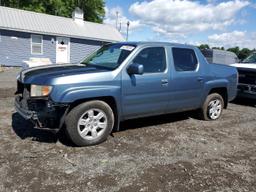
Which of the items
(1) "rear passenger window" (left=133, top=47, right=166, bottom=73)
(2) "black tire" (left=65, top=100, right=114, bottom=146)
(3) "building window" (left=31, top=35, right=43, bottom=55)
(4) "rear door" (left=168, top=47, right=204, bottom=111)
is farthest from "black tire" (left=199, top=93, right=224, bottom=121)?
(3) "building window" (left=31, top=35, right=43, bottom=55)

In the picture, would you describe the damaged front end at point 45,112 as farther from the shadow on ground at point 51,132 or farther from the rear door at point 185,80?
the rear door at point 185,80

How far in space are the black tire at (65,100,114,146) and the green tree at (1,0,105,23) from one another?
29.6m

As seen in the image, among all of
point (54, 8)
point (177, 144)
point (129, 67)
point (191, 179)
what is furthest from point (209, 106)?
point (54, 8)

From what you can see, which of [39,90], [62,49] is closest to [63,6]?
[62,49]

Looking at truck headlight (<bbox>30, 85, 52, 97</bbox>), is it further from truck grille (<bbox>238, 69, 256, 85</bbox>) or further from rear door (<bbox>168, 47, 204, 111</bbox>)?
truck grille (<bbox>238, 69, 256, 85</bbox>)

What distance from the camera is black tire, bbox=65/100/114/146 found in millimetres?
4934

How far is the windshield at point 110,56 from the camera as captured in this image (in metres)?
5.63

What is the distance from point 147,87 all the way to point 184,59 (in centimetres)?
133

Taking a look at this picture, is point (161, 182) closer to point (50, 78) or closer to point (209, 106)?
point (50, 78)

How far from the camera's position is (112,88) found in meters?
5.25

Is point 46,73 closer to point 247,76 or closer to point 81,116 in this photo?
point 81,116

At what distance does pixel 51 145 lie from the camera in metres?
5.11


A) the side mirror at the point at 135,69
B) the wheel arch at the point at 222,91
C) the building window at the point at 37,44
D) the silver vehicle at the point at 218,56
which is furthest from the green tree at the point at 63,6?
the side mirror at the point at 135,69

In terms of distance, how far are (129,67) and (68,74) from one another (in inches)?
44.2
